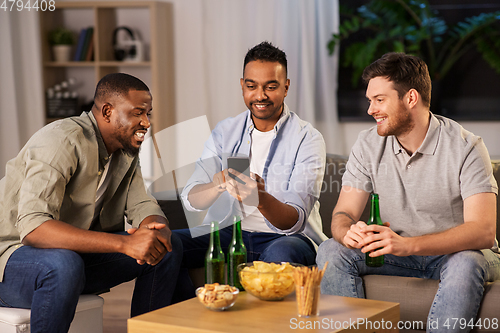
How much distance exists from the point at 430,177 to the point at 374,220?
0.88 ft

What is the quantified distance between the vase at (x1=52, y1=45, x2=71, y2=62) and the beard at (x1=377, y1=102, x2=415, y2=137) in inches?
106

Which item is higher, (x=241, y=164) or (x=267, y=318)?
(x=241, y=164)

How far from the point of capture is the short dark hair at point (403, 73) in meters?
1.84

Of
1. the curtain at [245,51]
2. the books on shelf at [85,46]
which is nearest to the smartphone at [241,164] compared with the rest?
the curtain at [245,51]

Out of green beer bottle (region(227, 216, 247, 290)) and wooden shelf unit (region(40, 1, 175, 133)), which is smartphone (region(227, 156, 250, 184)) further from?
wooden shelf unit (region(40, 1, 175, 133))

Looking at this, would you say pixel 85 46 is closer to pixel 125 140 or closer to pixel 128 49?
pixel 128 49

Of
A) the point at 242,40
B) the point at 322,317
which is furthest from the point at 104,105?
the point at 242,40

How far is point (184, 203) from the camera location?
2.22 meters

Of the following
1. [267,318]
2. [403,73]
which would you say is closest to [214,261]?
[267,318]

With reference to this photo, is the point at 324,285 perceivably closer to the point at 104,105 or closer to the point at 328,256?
the point at 328,256

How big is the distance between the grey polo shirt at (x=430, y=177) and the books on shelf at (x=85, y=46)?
8.36 ft

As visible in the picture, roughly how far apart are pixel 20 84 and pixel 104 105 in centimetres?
226

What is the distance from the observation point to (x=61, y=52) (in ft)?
12.4

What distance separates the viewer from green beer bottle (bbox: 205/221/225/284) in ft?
4.82
